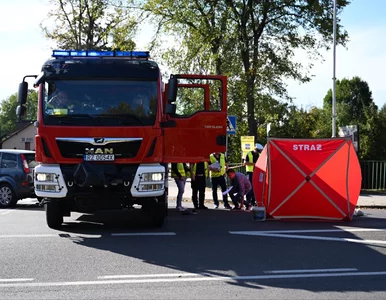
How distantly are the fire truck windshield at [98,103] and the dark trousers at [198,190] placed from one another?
506 cm

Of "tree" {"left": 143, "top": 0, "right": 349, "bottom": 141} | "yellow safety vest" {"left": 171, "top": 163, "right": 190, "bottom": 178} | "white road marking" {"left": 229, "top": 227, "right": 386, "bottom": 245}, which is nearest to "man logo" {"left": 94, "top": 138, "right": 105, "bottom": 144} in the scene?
"white road marking" {"left": 229, "top": 227, "right": 386, "bottom": 245}

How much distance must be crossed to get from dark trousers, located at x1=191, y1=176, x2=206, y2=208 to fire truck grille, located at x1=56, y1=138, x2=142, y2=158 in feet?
16.6

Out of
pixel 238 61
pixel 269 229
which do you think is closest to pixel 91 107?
pixel 269 229

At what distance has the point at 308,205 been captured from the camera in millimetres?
12320

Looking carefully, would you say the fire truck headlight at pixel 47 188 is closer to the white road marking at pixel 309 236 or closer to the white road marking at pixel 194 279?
the white road marking at pixel 194 279

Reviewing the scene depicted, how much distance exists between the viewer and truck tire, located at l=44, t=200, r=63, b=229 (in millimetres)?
10437

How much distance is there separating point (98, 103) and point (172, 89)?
4.76ft

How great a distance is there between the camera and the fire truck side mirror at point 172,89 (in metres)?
10.2

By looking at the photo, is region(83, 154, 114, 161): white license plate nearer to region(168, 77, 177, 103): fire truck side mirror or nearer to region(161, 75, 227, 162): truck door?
region(168, 77, 177, 103): fire truck side mirror

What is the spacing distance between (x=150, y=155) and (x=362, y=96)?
53624 millimetres

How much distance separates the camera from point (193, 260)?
7.86 m

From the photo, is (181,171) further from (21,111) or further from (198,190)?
(21,111)

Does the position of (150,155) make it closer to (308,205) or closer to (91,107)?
(91,107)

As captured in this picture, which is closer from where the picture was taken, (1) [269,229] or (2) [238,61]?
(1) [269,229]
